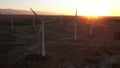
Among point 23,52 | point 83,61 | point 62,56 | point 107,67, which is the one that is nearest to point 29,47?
point 23,52

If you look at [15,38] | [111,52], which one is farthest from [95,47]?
[15,38]

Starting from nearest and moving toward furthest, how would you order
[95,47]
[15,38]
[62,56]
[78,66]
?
[78,66] → [62,56] → [95,47] → [15,38]

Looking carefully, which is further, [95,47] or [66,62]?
[95,47]

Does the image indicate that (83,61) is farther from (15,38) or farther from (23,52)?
(15,38)

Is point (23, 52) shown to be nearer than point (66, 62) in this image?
No

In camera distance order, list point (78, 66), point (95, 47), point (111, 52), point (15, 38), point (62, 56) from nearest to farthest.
A: point (78, 66) → point (62, 56) → point (111, 52) → point (95, 47) → point (15, 38)

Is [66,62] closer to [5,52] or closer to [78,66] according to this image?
[78,66]

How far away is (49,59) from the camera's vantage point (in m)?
30.5

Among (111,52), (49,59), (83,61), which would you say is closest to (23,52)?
(49,59)

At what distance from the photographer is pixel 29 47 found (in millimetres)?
39406

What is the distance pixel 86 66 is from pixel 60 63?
3039mm

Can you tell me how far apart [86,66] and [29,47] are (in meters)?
12.8

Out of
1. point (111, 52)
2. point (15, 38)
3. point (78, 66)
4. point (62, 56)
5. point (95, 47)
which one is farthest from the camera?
point (15, 38)

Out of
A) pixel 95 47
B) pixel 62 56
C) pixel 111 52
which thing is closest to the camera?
pixel 62 56
